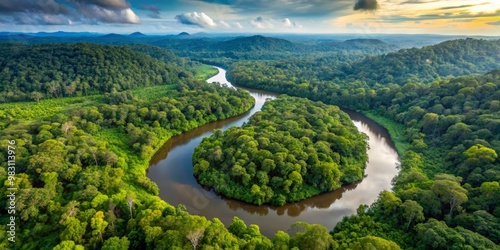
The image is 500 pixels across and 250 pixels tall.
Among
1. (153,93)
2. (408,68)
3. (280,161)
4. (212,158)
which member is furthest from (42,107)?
(408,68)

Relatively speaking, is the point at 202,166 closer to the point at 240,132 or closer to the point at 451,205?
the point at 240,132

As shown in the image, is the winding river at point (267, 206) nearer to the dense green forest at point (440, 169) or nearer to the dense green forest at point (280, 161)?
the dense green forest at point (280, 161)

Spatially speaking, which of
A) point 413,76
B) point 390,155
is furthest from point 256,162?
point 413,76

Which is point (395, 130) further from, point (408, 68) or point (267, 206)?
point (408, 68)

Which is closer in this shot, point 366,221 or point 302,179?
point 366,221

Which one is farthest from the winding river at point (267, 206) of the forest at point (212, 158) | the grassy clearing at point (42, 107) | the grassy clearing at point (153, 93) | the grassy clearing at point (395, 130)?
the grassy clearing at point (42, 107)
